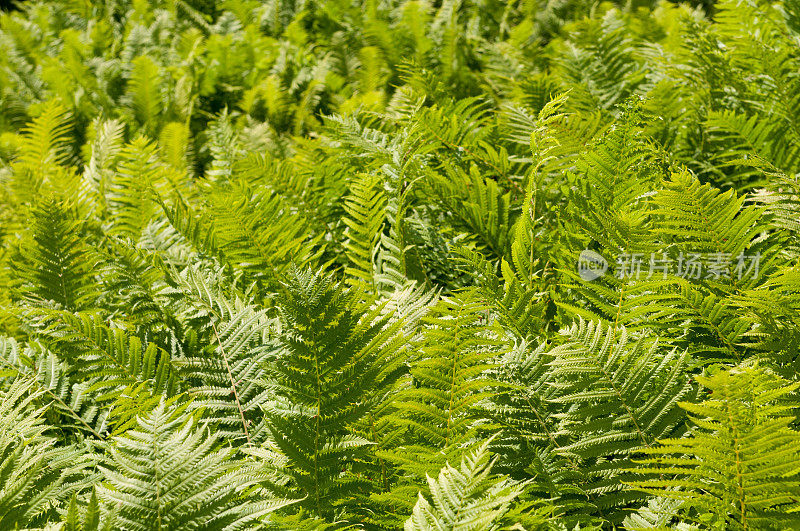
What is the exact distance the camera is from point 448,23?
288cm

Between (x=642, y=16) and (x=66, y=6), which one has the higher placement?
(x=642, y=16)

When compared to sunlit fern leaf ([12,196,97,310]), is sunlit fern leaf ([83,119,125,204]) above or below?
below

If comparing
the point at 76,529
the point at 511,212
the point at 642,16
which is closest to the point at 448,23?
the point at 642,16

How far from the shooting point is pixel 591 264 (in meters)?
1.22

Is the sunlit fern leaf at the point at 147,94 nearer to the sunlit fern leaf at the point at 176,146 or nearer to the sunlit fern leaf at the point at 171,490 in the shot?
the sunlit fern leaf at the point at 176,146

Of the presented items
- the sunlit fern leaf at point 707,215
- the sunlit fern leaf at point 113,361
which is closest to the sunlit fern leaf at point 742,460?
the sunlit fern leaf at point 707,215

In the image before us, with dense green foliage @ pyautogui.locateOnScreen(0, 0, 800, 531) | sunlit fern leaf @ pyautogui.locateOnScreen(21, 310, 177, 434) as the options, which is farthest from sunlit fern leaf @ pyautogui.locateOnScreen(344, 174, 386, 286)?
sunlit fern leaf @ pyautogui.locateOnScreen(21, 310, 177, 434)

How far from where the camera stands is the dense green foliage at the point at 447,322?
846 millimetres

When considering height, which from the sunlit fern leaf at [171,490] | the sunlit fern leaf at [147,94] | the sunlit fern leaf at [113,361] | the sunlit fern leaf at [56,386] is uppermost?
the sunlit fern leaf at [171,490]

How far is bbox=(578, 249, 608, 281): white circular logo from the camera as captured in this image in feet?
3.96

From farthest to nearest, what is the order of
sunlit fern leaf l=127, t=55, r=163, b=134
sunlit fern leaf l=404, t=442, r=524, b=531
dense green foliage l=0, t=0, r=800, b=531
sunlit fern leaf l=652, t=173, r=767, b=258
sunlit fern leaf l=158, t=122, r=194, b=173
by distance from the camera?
sunlit fern leaf l=127, t=55, r=163, b=134 → sunlit fern leaf l=158, t=122, r=194, b=173 → sunlit fern leaf l=652, t=173, r=767, b=258 → dense green foliage l=0, t=0, r=800, b=531 → sunlit fern leaf l=404, t=442, r=524, b=531

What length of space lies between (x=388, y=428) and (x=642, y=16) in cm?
220

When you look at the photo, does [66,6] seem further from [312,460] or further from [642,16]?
[312,460]

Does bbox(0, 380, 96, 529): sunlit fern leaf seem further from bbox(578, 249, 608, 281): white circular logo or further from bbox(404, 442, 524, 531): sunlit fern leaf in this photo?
bbox(578, 249, 608, 281): white circular logo
